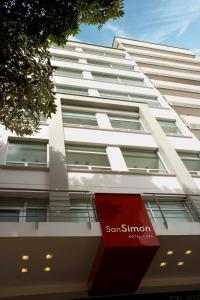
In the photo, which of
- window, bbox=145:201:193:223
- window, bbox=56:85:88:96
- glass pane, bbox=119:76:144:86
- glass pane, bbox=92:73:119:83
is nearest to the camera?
window, bbox=145:201:193:223

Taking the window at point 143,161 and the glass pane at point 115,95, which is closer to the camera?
the window at point 143,161

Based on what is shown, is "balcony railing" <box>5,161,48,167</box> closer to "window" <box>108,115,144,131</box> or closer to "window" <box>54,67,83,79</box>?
"window" <box>108,115,144,131</box>

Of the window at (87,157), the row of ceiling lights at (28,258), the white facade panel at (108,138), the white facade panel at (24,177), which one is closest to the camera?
the row of ceiling lights at (28,258)

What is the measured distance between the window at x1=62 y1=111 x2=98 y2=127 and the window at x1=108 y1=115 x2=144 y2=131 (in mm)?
1238

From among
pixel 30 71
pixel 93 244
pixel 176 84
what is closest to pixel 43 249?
pixel 93 244

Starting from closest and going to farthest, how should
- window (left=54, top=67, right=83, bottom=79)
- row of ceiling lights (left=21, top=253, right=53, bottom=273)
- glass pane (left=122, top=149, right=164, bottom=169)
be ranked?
row of ceiling lights (left=21, top=253, right=53, bottom=273) → glass pane (left=122, top=149, right=164, bottom=169) → window (left=54, top=67, right=83, bottom=79)

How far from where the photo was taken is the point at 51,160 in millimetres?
11750

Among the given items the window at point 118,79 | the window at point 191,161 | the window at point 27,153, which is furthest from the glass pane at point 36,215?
the window at point 118,79

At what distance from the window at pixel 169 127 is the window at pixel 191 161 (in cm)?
232

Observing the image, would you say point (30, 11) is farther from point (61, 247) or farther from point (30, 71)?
point (61, 247)

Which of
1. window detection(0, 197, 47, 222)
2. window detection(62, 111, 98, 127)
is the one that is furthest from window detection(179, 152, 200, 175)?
window detection(0, 197, 47, 222)

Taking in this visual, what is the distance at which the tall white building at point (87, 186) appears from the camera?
27.0ft

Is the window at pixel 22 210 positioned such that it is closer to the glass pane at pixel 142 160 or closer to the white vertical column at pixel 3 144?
the white vertical column at pixel 3 144

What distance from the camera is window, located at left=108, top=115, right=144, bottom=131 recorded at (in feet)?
56.2
